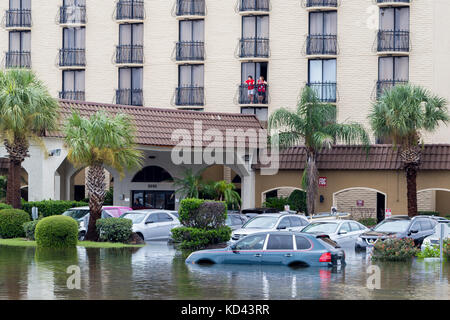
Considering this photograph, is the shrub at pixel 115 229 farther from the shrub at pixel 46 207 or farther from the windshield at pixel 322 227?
the windshield at pixel 322 227

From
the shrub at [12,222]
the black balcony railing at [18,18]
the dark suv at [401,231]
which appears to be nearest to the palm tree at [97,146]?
the shrub at [12,222]

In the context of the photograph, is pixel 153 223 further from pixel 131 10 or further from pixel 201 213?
pixel 131 10

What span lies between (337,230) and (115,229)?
9054 millimetres

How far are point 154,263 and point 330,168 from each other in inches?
855

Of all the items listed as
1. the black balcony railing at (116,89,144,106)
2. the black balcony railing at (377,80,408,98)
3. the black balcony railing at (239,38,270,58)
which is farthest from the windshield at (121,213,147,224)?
the black balcony railing at (116,89,144,106)

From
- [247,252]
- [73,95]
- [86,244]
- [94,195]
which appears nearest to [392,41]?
[73,95]

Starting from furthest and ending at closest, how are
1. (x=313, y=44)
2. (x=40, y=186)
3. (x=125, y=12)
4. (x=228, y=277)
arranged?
(x=125, y=12), (x=313, y=44), (x=40, y=186), (x=228, y=277)

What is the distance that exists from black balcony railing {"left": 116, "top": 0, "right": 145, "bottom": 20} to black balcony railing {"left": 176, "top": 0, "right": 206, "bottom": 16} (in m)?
2.67

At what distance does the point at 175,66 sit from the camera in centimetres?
5766

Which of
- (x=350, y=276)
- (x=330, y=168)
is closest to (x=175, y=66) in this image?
(x=330, y=168)

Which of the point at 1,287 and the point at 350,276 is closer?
the point at 1,287

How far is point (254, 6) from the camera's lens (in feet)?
183

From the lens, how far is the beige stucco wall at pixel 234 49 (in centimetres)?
5269
